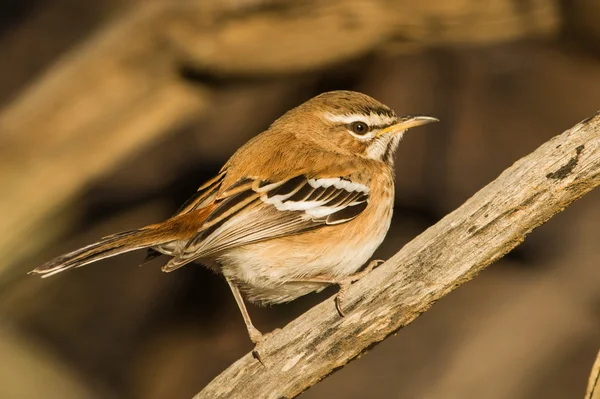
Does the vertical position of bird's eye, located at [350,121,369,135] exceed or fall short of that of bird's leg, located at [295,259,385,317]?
it exceeds it

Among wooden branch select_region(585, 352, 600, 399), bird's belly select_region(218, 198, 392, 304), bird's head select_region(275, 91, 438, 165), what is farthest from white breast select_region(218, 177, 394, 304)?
wooden branch select_region(585, 352, 600, 399)

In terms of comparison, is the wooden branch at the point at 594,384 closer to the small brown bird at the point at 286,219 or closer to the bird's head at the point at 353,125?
the small brown bird at the point at 286,219

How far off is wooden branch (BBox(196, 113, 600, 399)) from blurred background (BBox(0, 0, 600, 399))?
3.37 m

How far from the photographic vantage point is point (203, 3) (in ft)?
24.0

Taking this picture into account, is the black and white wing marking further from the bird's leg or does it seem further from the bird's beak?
the bird's beak

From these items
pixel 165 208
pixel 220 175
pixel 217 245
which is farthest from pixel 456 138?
pixel 217 245

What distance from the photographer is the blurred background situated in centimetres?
757

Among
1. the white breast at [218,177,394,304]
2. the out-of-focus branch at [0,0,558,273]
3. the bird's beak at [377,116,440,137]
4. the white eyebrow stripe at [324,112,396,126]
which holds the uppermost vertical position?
the out-of-focus branch at [0,0,558,273]

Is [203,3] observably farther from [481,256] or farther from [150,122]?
[481,256]

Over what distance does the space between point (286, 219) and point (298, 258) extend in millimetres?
239

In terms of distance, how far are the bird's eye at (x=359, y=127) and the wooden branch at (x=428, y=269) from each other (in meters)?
1.40

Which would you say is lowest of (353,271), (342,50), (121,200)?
(353,271)

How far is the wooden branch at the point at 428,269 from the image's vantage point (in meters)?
4.29

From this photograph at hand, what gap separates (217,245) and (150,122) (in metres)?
3.31
